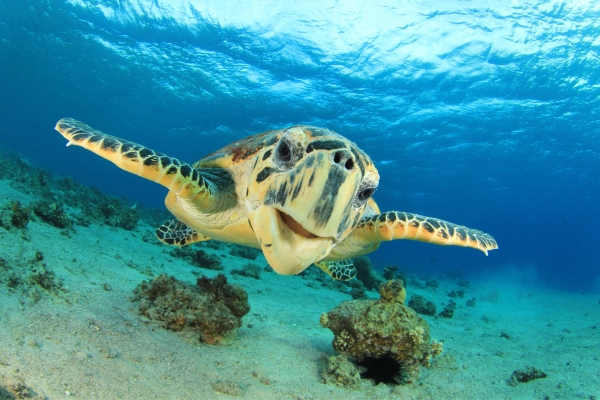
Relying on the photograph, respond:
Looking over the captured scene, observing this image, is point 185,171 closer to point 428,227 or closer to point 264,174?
point 264,174

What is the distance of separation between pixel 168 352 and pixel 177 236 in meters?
3.33

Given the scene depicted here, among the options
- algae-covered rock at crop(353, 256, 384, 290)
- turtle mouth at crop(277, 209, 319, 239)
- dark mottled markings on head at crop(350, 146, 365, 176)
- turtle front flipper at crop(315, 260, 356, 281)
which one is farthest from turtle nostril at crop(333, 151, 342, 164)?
algae-covered rock at crop(353, 256, 384, 290)

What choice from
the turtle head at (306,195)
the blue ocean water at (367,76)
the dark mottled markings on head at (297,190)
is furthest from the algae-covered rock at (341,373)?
the blue ocean water at (367,76)

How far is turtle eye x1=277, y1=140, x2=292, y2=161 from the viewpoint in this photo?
92.6 inches

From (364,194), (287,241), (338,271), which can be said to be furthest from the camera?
(338,271)

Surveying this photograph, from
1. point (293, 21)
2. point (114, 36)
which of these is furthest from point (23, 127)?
point (293, 21)

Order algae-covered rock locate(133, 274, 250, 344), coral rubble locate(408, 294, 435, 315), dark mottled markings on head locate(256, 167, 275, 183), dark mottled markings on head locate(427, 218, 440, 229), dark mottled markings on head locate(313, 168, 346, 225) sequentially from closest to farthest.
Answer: dark mottled markings on head locate(313, 168, 346, 225) < dark mottled markings on head locate(256, 167, 275, 183) < algae-covered rock locate(133, 274, 250, 344) < dark mottled markings on head locate(427, 218, 440, 229) < coral rubble locate(408, 294, 435, 315)

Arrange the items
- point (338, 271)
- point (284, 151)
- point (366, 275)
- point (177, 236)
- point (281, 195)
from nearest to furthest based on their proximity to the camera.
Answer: point (281, 195)
point (284, 151)
point (177, 236)
point (338, 271)
point (366, 275)

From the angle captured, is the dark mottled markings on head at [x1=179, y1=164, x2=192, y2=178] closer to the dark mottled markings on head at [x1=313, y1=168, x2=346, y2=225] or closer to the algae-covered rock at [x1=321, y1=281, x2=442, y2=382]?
the dark mottled markings on head at [x1=313, y1=168, x2=346, y2=225]

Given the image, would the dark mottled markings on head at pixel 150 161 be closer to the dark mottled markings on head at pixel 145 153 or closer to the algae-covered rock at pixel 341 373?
the dark mottled markings on head at pixel 145 153

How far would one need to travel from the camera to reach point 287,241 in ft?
7.41

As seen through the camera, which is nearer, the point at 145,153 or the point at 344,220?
the point at 344,220

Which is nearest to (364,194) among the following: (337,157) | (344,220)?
(344,220)

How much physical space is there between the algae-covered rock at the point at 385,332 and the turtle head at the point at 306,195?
1.79 metres
